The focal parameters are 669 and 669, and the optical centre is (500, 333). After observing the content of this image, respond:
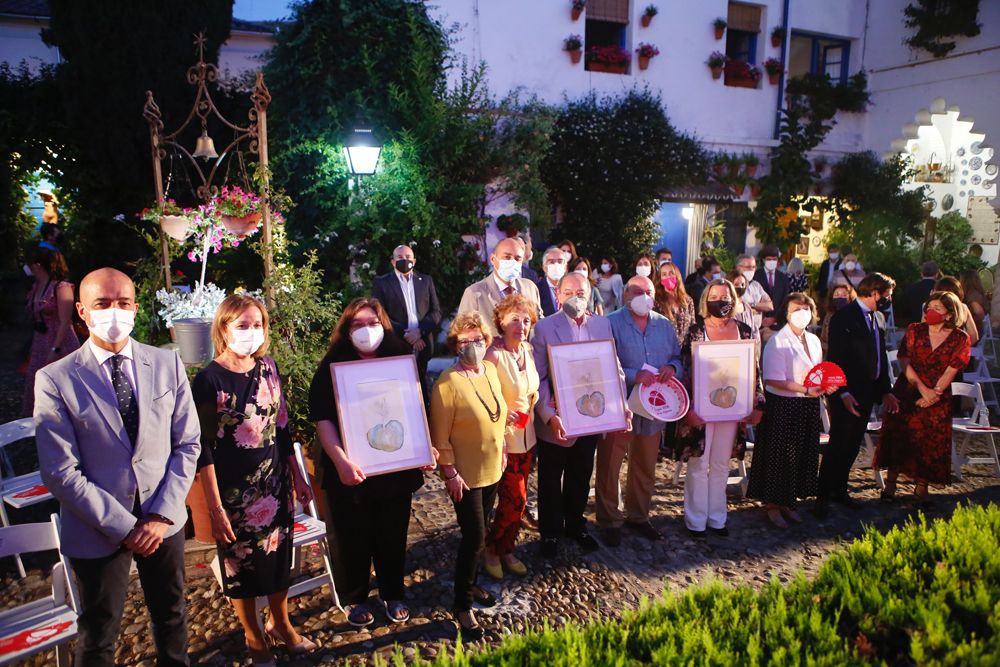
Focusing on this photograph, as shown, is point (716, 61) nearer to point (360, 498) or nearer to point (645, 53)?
point (645, 53)

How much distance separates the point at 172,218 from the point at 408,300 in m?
2.50

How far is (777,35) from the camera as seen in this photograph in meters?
15.2

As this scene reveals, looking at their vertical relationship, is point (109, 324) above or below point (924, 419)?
above

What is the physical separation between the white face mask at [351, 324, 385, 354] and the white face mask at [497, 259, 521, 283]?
2045mm

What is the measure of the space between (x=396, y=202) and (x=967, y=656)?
8953 millimetres

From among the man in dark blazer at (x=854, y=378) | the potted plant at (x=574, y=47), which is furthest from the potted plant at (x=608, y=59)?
the man in dark blazer at (x=854, y=378)

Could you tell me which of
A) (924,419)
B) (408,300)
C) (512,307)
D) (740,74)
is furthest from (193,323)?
(740,74)

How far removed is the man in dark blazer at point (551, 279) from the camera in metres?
6.17

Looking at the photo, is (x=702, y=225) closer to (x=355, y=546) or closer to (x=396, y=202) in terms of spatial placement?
(x=396, y=202)

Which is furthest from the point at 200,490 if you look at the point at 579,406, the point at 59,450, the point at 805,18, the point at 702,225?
the point at 805,18

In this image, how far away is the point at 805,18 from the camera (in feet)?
51.6

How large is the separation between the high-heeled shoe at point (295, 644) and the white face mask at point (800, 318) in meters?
4.21

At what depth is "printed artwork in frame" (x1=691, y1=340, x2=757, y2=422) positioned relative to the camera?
16.9ft

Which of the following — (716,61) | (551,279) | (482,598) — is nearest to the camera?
(482,598)
